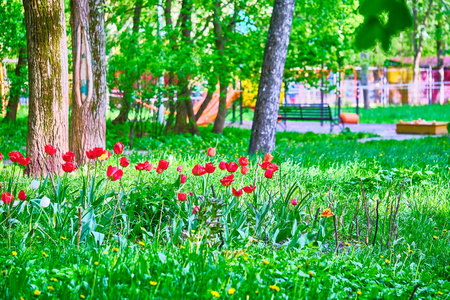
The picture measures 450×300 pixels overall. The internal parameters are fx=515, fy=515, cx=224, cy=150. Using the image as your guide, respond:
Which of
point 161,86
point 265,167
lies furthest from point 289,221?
point 161,86

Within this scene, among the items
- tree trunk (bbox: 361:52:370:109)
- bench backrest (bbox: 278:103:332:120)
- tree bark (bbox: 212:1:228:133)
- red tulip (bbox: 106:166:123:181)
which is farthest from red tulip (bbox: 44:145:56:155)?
tree trunk (bbox: 361:52:370:109)

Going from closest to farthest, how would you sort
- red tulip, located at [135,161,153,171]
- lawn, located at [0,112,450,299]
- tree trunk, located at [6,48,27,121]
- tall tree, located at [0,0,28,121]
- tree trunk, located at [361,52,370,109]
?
lawn, located at [0,112,450,299] → red tulip, located at [135,161,153,171] → tall tree, located at [0,0,28,121] → tree trunk, located at [6,48,27,121] → tree trunk, located at [361,52,370,109]

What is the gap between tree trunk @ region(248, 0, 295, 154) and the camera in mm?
7812

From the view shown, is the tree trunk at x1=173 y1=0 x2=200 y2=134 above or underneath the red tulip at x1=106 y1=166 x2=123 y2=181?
above

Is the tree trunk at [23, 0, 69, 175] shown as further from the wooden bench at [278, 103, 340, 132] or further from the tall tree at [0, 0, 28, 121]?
the wooden bench at [278, 103, 340, 132]

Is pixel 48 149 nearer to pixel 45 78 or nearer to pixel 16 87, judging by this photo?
pixel 45 78

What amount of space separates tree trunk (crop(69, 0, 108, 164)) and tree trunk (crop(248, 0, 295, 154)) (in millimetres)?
2512

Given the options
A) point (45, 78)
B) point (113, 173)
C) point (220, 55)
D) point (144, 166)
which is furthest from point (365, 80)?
point (113, 173)

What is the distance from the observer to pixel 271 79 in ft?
26.1

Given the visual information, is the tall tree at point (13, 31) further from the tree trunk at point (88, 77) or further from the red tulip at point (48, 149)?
the red tulip at point (48, 149)

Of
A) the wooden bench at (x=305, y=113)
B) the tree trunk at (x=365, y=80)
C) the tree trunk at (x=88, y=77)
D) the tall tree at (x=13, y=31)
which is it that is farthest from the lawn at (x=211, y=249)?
the tree trunk at (x=365, y=80)

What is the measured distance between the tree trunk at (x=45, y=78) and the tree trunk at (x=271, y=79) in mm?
3112

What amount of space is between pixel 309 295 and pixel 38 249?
1682mm

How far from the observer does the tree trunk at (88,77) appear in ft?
21.3
